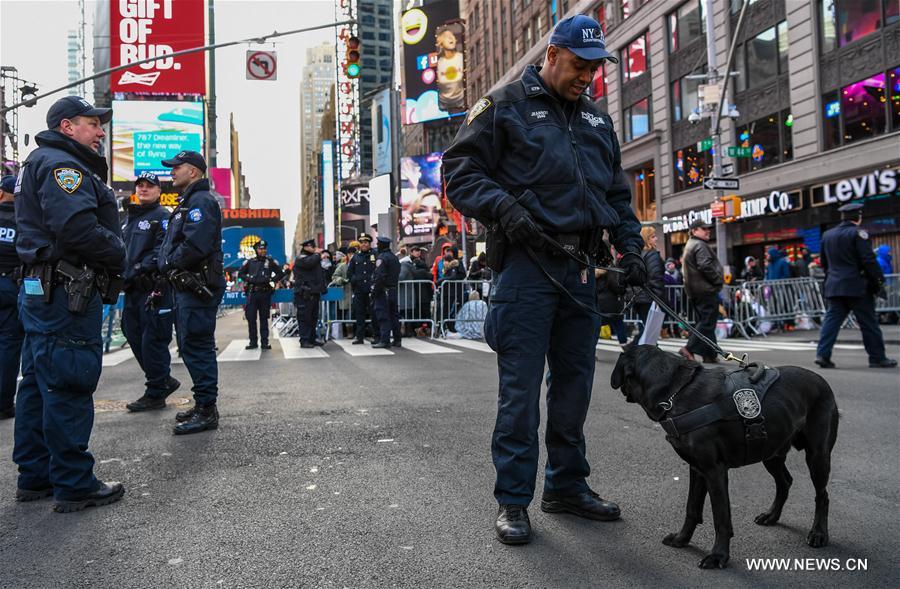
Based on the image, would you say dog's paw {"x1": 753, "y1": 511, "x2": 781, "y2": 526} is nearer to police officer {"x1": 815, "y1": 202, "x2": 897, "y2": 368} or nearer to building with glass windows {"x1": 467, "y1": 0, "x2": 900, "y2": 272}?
police officer {"x1": 815, "y1": 202, "x2": 897, "y2": 368}

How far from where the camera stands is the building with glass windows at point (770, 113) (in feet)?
65.3

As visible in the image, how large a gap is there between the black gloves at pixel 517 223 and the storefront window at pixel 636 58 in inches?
1236

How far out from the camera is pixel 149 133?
40.2m

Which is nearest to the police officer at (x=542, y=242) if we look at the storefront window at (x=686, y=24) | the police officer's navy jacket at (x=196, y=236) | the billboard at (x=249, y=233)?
the police officer's navy jacket at (x=196, y=236)

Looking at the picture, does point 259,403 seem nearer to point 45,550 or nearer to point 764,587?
point 45,550

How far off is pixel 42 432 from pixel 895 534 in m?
4.19

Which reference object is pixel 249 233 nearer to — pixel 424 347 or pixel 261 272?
pixel 261 272

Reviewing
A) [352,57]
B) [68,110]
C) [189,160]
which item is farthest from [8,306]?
[352,57]

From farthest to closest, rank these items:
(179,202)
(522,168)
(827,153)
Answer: (827,153) < (179,202) < (522,168)

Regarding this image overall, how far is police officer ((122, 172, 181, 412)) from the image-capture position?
6.36 metres

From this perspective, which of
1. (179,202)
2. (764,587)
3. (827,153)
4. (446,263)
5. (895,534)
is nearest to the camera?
(764,587)

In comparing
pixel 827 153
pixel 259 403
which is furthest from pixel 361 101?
pixel 259 403

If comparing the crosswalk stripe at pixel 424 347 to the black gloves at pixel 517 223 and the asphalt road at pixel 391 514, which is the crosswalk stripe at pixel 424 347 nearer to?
the asphalt road at pixel 391 514

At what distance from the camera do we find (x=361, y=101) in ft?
363
